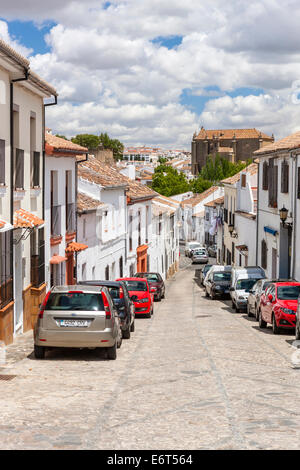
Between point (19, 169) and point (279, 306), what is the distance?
8.03m

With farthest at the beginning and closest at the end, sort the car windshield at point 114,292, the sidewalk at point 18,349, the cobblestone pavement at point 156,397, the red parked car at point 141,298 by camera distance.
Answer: the red parked car at point 141,298, the car windshield at point 114,292, the sidewalk at point 18,349, the cobblestone pavement at point 156,397

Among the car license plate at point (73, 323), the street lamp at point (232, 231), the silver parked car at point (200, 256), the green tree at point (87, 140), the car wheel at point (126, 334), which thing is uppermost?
the green tree at point (87, 140)

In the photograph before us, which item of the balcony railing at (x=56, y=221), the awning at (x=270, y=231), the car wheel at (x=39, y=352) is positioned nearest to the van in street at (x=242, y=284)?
the awning at (x=270, y=231)

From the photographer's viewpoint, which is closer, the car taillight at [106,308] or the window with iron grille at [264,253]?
the car taillight at [106,308]

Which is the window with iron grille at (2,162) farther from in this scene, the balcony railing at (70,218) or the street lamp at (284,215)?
the street lamp at (284,215)

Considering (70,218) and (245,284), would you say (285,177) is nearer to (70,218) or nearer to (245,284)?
(245,284)

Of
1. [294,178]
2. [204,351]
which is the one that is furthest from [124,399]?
[294,178]

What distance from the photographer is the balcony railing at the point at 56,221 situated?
23562 millimetres

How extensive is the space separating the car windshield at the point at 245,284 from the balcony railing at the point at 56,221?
8448 millimetres

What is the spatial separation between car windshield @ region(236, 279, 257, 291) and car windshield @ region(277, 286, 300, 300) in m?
8.19

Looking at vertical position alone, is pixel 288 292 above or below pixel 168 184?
below

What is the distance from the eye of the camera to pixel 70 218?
2611cm

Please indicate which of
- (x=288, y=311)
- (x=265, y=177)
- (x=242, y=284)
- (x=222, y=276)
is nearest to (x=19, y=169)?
(x=288, y=311)

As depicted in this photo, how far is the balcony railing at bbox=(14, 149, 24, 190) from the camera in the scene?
1694 cm
